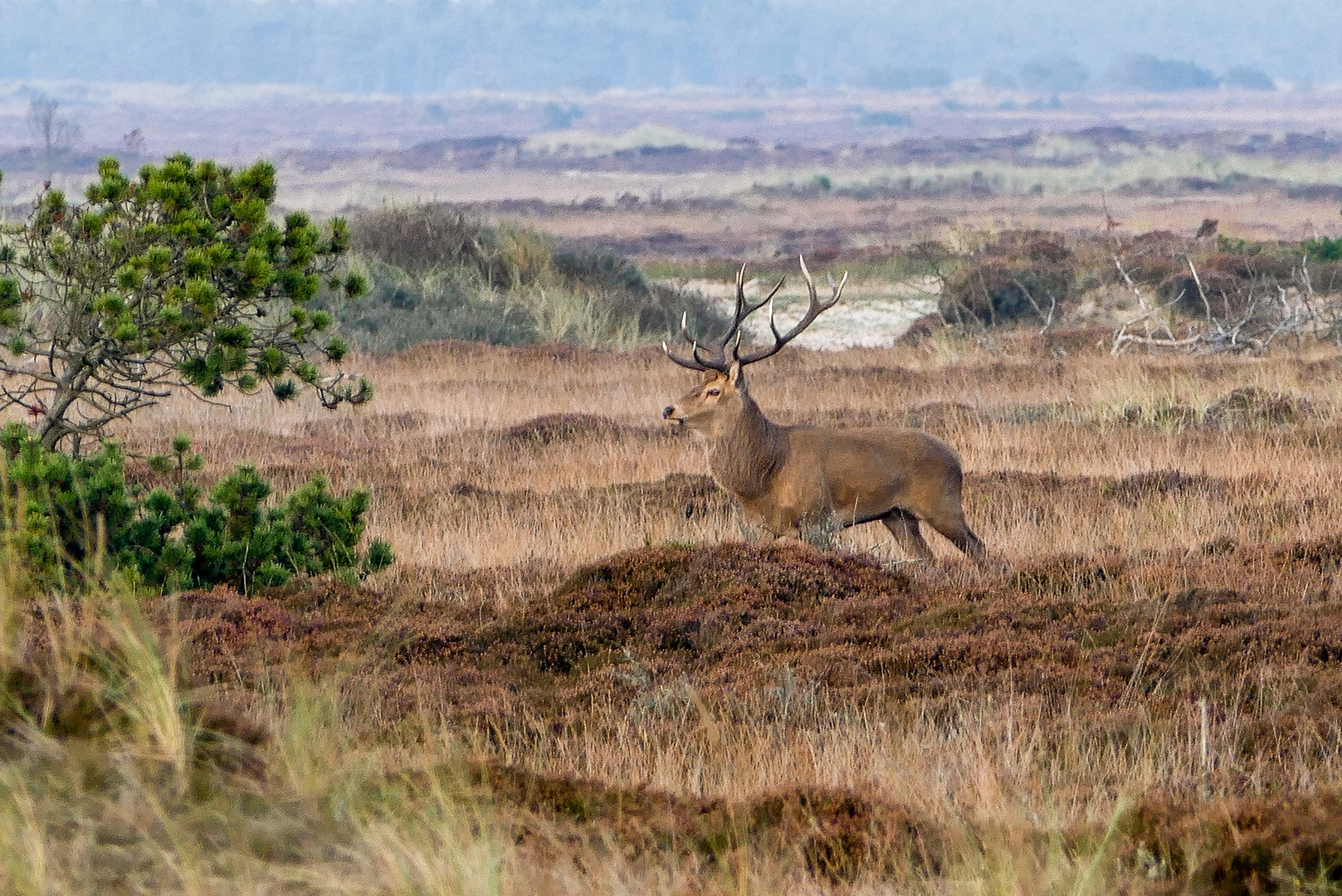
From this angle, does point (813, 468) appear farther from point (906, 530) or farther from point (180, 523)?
point (180, 523)

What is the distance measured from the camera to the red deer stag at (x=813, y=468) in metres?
9.61

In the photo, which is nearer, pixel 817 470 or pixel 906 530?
pixel 817 470

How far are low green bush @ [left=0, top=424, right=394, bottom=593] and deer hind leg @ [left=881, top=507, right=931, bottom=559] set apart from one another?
2931mm

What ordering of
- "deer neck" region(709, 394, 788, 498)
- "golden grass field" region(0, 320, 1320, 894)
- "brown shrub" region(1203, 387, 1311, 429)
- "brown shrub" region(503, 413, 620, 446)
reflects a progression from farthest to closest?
1. "brown shrub" region(503, 413, 620, 446)
2. "brown shrub" region(1203, 387, 1311, 429)
3. "deer neck" region(709, 394, 788, 498)
4. "golden grass field" region(0, 320, 1320, 894)

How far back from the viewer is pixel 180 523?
863 centimetres

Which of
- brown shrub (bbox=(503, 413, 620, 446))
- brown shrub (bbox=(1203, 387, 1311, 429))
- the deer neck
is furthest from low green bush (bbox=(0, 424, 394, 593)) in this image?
brown shrub (bbox=(1203, 387, 1311, 429))

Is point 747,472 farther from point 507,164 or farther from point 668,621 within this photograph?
point 507,164

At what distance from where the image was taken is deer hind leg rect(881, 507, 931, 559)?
10.1m

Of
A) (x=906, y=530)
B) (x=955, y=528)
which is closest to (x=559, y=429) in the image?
(x=906, y=530)

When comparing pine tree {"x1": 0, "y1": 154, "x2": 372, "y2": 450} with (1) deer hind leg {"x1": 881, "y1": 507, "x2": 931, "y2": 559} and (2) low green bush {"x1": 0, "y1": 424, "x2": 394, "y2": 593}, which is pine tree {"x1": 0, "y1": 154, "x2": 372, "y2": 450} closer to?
(2) low green bush {"x1": 0, "y1": 424, "x2": 394, "y2": 593}

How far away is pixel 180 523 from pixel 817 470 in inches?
131

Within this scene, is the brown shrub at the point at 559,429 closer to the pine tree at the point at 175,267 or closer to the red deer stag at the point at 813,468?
the red deer stag at the point at 813,468

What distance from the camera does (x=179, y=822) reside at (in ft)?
13.5

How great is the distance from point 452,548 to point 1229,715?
5170 mm
